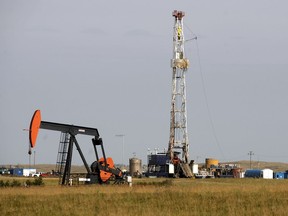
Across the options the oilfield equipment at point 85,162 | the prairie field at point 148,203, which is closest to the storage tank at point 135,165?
the oilfield equipment at point 85,162

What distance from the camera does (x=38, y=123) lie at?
143 feet

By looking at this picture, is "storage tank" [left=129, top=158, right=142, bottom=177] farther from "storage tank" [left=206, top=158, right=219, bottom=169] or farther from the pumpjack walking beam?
the pumpjack walking beam

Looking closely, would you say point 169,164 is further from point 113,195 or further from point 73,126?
point 113,195

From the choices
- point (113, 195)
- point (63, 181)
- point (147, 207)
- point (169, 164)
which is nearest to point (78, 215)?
point (147, 207)

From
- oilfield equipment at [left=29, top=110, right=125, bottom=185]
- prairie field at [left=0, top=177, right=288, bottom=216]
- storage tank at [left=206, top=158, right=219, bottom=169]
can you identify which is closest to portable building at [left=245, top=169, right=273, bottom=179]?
storage tank at [left=206, top=158, right=219, bottom=169]

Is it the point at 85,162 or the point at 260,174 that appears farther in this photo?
the point at 260,174

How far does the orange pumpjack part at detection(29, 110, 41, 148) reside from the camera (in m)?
42.6

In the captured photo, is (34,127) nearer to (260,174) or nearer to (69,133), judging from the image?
(69,133)

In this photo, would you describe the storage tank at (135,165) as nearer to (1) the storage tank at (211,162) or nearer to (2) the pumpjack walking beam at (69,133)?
(1) the storage tank at (211,162)

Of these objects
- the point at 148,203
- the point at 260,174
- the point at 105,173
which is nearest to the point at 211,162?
the point at 260,174

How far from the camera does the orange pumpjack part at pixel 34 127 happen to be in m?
42.6

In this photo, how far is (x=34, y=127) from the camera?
43.1m

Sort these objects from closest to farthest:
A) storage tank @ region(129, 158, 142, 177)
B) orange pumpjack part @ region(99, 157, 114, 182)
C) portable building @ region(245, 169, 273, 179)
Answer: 1. orange pumpjack part @ region(99, 157, 114, 182)
2. storage tank @ region(129, 158, 142, 177)
3. portable building @ region(245, 169, 273, 179)

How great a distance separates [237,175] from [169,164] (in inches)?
638
